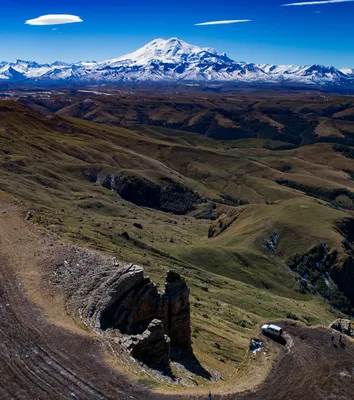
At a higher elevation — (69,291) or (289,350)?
(69,291)

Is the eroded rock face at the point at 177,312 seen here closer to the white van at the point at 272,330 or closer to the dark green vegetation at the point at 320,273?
the white van at the point at 272,330

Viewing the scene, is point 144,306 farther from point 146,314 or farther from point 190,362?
point 190,362

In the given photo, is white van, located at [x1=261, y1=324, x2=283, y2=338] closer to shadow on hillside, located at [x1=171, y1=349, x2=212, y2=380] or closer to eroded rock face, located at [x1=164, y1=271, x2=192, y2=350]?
shadow on hillside, located at [x1=171, y1=349, x2=212, y2=380]

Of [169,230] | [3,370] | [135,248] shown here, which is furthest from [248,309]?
[169,230]

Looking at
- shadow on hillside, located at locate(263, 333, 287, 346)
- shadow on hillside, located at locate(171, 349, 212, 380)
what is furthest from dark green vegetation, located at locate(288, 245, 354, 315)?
shadow on hillside, located at locate(263, 333, 287, 346)

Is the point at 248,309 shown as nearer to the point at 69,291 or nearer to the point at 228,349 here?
the point at 228,349

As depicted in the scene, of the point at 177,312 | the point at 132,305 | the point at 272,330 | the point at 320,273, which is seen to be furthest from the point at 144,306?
the point at 320,273
